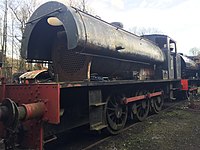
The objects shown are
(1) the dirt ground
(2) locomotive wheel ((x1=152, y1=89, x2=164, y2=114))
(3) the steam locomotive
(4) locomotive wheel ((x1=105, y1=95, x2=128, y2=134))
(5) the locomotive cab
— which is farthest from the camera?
(5) the locomotive cab

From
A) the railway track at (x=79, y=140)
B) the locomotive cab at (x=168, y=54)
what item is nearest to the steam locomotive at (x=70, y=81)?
the railway track at (x=79, y=140)

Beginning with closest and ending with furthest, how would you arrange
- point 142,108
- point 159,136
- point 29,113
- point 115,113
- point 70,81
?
point 29,113 → point 70,81 → point 159,136 → point 115,113 → point 142,108

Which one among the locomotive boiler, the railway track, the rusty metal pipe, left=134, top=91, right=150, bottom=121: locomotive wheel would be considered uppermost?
the locomotive boiler

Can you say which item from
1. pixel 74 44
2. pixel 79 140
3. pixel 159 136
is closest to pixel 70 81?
pixel 74 44

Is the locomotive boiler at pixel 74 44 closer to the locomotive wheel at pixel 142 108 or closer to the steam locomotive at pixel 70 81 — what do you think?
the steam locomotive at pixel 70 81

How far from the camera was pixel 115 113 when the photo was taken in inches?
242

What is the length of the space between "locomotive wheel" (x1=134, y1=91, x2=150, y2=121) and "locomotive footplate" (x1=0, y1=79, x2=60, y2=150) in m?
4.17

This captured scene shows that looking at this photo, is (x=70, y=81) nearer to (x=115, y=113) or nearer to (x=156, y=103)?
(x=115, y=113)

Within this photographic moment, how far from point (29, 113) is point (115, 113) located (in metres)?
2.98

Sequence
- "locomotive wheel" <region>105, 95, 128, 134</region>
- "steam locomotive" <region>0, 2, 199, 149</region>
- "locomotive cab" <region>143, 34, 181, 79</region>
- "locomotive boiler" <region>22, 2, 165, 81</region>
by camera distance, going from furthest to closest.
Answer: "locomotive cab" <region>143, 34, 181, 79</region>
"locomotive wheel" <region>105, 95, 128, 134</region>
"locomotive boiler" <region>22, 2, 165, 81</region>
"steam locomotive" <region>0, 2, 199, 149</region>

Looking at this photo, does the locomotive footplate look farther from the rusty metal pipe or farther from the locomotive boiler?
the locomotive boiler

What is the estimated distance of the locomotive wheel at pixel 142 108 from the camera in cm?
762

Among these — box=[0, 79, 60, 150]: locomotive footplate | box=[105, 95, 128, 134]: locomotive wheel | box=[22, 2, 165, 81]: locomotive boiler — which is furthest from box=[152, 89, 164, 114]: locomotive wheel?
box=[0, 79, 60, 150]: locomotive footplate

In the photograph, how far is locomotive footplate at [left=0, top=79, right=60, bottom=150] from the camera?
365 centimetres
